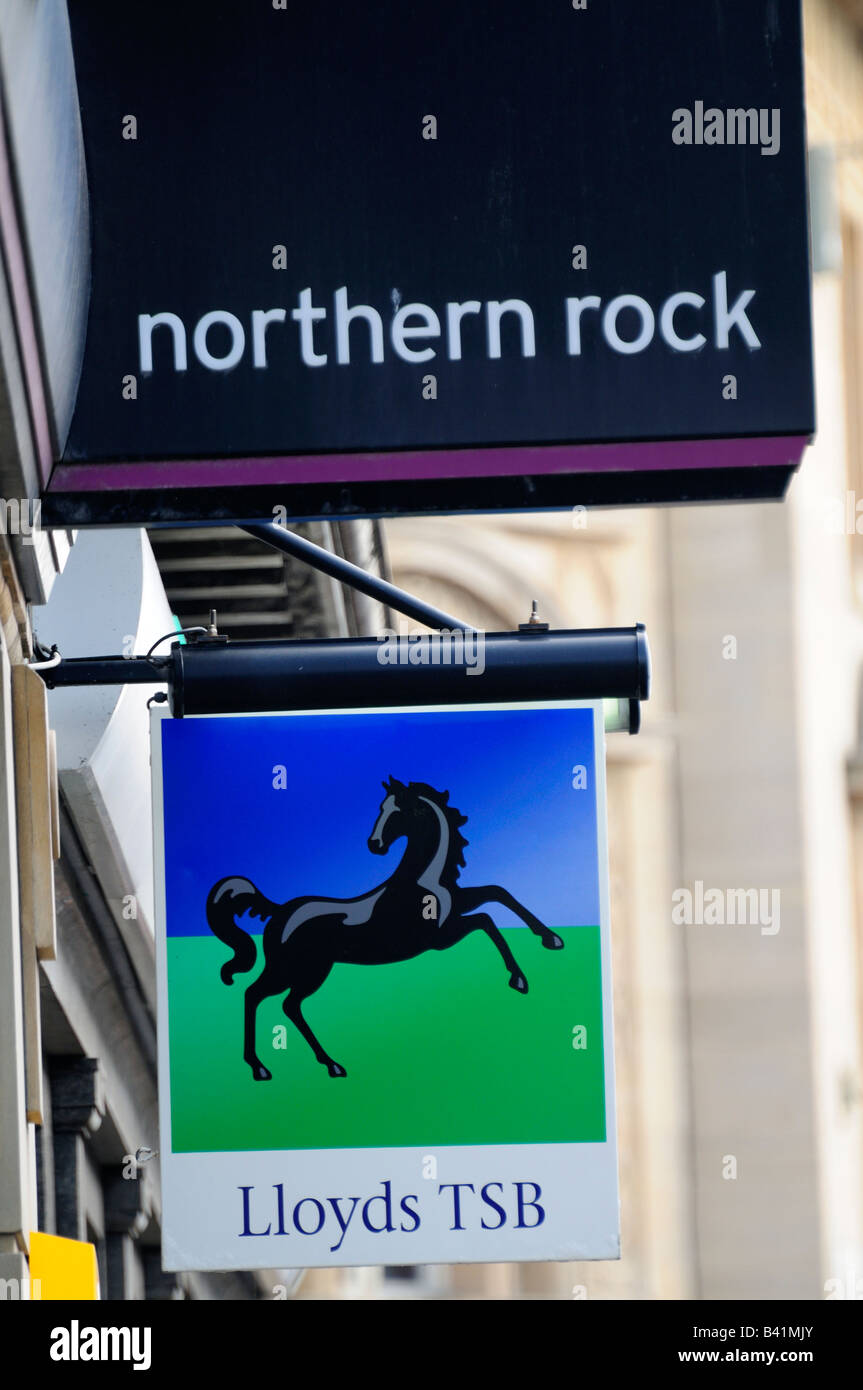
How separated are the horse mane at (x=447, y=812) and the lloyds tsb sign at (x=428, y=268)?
1461 millimetres

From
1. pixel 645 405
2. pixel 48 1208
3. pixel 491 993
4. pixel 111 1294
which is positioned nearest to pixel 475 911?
pixel 491 993

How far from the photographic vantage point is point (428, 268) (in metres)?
4.45

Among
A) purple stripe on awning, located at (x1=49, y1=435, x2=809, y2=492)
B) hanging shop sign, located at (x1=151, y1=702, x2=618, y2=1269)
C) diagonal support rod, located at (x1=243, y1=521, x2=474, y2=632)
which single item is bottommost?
hanging shop sign, located at (x1=151, y1=702, x2=618, y2=1269)

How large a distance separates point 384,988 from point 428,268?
78.7 inches

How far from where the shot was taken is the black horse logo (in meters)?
5.68

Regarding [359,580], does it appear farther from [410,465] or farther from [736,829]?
[736,829]

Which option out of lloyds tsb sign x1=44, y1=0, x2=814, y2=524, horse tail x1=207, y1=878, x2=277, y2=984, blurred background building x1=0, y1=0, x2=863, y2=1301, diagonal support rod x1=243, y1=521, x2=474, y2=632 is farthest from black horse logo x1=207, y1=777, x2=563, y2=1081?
blurred background building x1=0, y1=0, x2=863, y2=1301

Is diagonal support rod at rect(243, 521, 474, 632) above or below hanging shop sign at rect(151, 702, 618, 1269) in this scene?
above

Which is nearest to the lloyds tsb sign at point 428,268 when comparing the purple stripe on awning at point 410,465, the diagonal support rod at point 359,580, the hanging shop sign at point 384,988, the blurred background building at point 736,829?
the purple stripe on awning at point 410,465

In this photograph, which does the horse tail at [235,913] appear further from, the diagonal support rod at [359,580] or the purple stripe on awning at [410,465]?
the purple stripe on awning at [410,465]

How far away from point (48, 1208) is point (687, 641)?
35.3 ft

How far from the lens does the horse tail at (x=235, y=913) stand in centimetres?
568

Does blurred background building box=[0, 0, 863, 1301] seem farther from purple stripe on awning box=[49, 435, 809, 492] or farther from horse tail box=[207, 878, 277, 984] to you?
purple stripe on awning box=[49, 435, 809, 492]

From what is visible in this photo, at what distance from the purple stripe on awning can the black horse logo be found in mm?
1499
